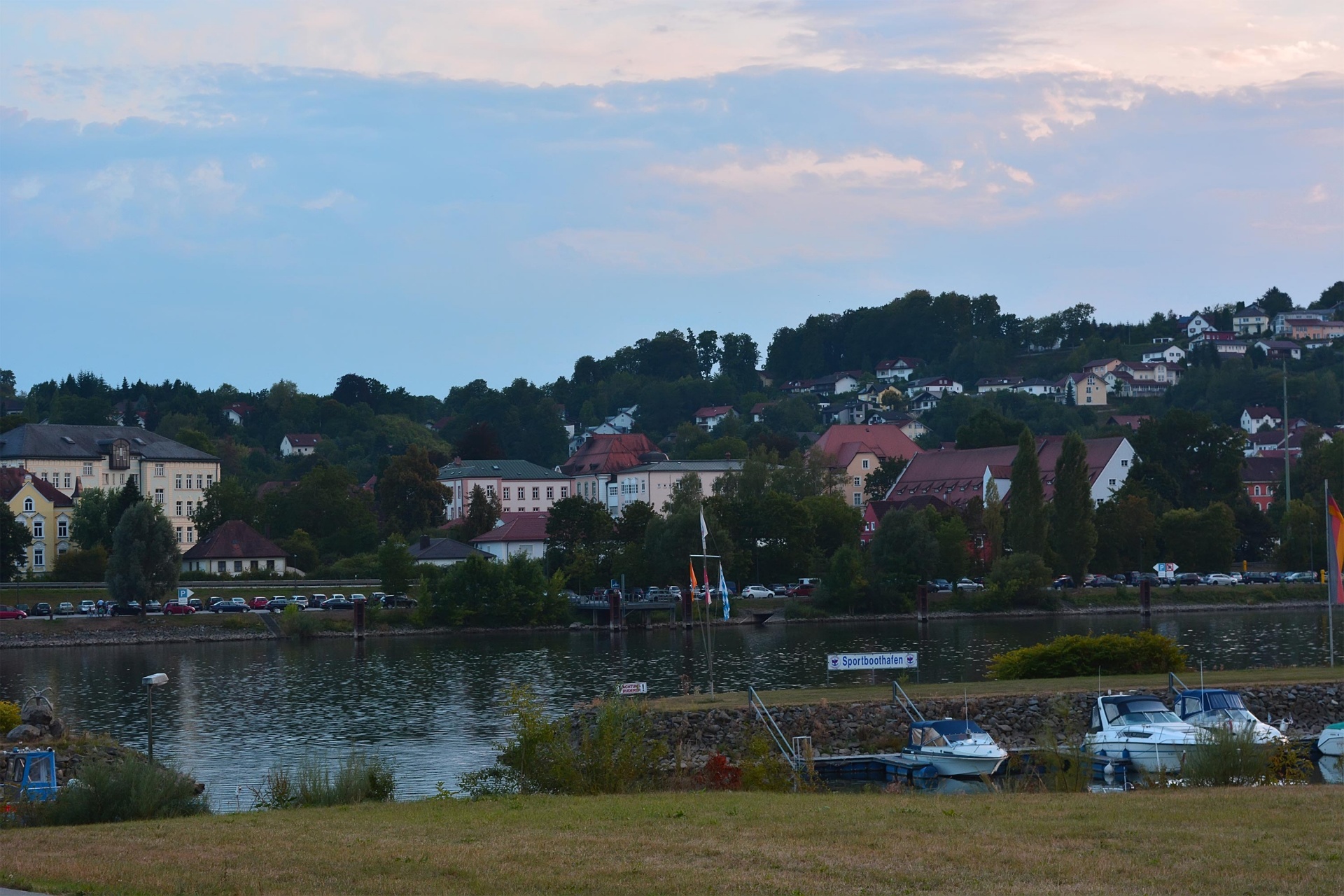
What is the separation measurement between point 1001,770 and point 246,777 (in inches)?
712

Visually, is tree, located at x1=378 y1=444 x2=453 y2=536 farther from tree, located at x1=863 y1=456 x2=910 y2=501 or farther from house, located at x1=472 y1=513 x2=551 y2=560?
tree, located at x1=863 y1=456 x2=910 y2=501

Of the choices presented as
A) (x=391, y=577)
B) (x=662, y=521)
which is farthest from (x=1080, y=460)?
(x=391, y=577)

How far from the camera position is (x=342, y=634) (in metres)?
91.1

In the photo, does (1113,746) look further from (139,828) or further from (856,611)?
(856,611)

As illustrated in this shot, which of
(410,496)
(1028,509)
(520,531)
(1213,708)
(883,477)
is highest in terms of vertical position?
(883,477)

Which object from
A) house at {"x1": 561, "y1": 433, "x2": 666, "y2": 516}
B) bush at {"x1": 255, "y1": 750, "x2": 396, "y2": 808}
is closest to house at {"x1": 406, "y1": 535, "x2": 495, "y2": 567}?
house at {"x1": 561, "y1": 433, "x2": 666, "y2": 516}

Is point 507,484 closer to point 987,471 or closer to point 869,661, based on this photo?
point 987,471

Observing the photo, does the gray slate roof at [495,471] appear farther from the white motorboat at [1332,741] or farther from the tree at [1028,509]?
the white motorboat at [1332,741]

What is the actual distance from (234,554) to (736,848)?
98.0m

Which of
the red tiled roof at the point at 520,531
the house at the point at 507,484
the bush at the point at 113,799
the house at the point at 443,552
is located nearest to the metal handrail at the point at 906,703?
the bush at the point at 113,799

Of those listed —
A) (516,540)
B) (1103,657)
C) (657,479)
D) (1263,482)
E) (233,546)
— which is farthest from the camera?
(657,479)

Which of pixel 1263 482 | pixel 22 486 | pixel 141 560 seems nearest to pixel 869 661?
pixel 141 560

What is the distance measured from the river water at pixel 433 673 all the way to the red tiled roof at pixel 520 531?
2701 centimetres

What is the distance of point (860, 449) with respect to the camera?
161 m
